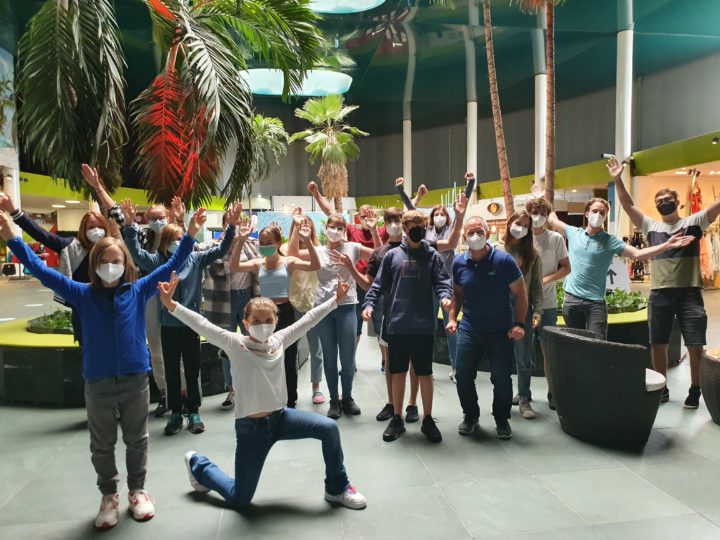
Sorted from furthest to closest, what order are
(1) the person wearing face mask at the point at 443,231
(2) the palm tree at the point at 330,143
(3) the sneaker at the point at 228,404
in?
(2) the palm tree at the point at 330,143, (1) the person wearing face mask at the point at 443,231, (3) the sneaker at the point at 228,404

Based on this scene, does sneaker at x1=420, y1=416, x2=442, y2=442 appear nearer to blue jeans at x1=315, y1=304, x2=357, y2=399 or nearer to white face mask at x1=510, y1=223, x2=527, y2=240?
blue jeans at x1=315, y1=304, x2=357, y2=399

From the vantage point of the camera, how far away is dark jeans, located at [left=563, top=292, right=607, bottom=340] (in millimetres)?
4137

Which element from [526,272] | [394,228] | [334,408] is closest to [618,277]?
[526,272]

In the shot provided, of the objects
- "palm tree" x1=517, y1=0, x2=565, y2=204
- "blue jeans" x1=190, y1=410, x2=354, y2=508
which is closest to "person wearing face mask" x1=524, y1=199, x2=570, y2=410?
"blue jeans" x1=190, y1=410, x2=354, y2=508

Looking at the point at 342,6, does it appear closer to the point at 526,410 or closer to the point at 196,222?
the point at 196,222

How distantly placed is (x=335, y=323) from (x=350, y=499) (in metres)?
1.64

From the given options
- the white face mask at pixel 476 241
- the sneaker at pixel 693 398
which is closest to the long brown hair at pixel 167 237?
the white face mask at pixel 476 241

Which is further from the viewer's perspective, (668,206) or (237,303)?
(237,303)

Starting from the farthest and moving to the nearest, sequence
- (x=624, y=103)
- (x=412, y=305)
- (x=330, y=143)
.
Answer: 1. (x=330, y=143)
2. (x=624, y=103)
3. (x=412, y=305)

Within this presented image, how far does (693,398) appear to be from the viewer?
4277 millimetres

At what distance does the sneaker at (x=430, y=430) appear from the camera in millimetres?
3660

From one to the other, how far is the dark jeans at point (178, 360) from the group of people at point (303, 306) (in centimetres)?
1

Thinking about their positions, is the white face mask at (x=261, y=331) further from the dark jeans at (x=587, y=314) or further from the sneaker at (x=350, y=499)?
the dark jeans at (x=587, y=314)

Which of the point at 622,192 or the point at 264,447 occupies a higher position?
the point at 622,192
